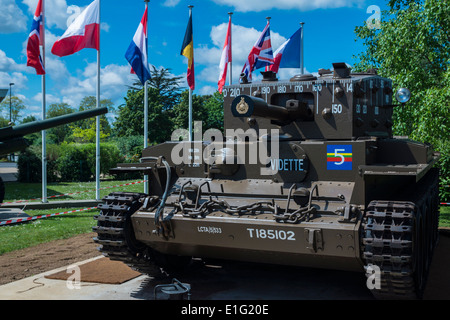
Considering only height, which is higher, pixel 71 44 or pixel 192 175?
pixel 71 44

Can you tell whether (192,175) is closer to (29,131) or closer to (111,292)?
(111,292)

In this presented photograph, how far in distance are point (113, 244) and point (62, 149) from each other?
2392 centimetres

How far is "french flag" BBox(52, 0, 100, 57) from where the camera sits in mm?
13477

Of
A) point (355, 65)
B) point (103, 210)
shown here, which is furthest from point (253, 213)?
point (355, 65)

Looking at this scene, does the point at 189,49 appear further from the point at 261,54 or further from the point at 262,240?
the point at 262,240

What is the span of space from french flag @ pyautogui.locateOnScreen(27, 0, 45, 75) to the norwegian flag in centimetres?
652

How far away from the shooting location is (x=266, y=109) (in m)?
6.32

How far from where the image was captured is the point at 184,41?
16250 millimetres

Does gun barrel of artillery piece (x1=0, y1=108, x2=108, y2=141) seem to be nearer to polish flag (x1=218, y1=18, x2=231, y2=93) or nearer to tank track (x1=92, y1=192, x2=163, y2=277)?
tank track (x1=92, y1=192, x2=163, y2=277)

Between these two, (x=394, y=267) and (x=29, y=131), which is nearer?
(x=394, y=267)

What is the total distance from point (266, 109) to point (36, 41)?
10045 mm

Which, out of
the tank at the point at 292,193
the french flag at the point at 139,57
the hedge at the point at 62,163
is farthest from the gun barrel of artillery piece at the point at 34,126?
the hedge at the point at 62,163

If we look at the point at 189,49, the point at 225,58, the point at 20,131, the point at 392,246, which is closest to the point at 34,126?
the point at 20,131

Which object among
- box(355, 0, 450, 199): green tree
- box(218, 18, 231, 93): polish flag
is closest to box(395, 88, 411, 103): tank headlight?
box(355, 0, 450, 199): green tree
